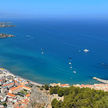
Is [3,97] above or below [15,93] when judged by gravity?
above

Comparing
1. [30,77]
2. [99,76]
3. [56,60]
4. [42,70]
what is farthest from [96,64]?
[30,77]

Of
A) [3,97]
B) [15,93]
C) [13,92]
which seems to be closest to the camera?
[3,97]

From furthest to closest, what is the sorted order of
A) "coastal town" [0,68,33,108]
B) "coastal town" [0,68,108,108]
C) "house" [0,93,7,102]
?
"house" [0,93,7,102]
"coastal town" [0,68,33,108]
"coastal town" [0,68,108,108]

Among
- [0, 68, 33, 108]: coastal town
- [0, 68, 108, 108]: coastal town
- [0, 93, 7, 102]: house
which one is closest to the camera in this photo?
[0, 68, 108, 108]: coastal town

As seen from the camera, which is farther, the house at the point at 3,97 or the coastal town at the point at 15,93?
the house at the point at 3,97

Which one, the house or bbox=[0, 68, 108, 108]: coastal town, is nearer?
bbox=[0, 68, 108, 108]: coastal town

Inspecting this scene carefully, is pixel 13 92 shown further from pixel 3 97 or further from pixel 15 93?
pixel 3 97

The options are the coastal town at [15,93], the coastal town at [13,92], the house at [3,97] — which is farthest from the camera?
the house at [3,97]

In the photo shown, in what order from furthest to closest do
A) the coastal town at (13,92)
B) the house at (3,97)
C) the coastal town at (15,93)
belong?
the house at (3,97), the coastal town at (13,92), the coastal town at (15,93)

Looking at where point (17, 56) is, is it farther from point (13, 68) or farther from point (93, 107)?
point (93, 107)

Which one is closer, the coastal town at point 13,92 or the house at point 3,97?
the coastal town at point 13,92

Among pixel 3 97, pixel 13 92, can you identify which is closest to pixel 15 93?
pixel 13 92

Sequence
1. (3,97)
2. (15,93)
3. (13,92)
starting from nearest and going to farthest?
(3,97) → (15,93) → (13,92)
